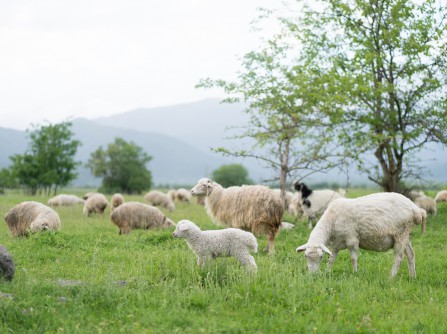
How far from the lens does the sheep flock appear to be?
866 centimetres

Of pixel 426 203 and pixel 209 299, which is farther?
pixel 426 203

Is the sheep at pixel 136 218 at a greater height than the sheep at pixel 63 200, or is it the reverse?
the sheep at pixel 136 218

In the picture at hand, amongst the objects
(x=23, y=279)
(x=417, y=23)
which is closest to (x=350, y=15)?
(x=417, y=23)

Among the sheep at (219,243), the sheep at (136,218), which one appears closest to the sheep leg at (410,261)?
the sheep at (219,243)

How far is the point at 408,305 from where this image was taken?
727cm

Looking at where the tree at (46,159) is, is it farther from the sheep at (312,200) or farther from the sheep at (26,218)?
the sheep at (26,218)

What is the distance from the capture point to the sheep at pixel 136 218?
1628 centimetres

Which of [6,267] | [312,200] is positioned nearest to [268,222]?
[6,267]

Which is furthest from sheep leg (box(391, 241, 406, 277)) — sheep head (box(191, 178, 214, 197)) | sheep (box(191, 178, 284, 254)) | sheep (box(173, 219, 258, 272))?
sheep head (box(191, 178, 214, 197))

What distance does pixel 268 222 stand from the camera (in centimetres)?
1246

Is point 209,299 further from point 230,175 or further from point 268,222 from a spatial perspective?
point 230,175

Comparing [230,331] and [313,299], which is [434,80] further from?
[230,331]

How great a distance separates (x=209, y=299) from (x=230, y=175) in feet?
217

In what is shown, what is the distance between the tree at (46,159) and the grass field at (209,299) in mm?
41555
